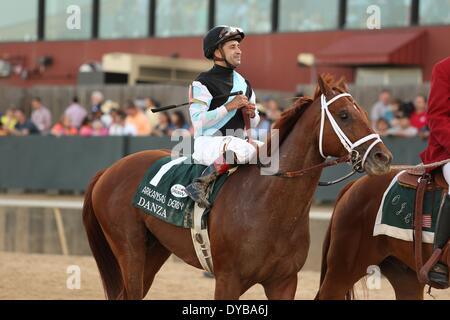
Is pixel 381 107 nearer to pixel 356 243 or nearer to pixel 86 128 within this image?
pixel 86 128

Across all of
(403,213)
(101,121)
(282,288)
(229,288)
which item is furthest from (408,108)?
(229,288)

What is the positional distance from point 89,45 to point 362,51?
865cm

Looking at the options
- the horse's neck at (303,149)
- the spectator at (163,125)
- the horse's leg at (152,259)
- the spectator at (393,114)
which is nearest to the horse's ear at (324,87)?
the horse's neck at (303,149)

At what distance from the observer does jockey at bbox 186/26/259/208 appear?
23.7ft

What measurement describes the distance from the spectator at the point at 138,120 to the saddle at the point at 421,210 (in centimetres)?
995

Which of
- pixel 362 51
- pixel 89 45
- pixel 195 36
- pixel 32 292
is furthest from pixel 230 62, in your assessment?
pixel 89 45

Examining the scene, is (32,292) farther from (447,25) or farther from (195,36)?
(195,36)

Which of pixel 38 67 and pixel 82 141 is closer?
pixel 82 141

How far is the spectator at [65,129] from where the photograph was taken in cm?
1846

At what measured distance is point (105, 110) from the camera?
18938 mm

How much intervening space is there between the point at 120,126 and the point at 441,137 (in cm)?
1079

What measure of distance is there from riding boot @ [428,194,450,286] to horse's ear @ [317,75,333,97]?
1262mm

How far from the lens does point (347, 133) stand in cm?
660
